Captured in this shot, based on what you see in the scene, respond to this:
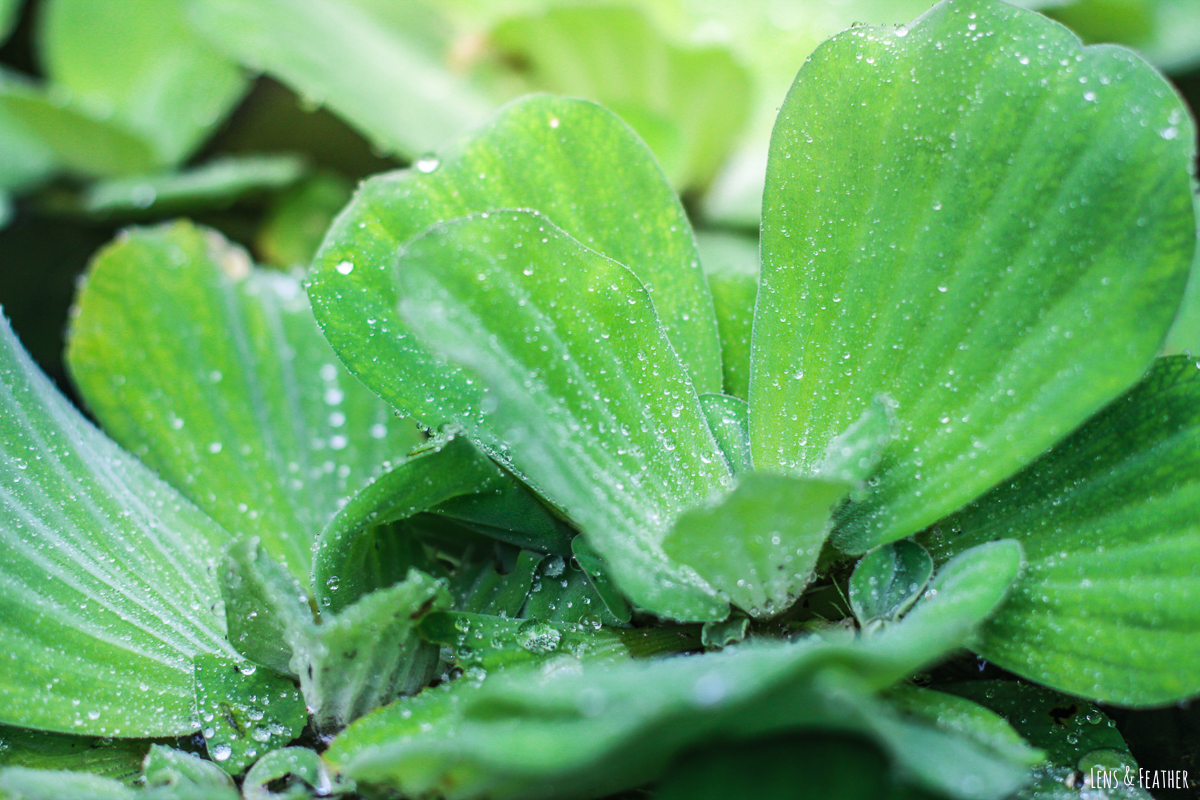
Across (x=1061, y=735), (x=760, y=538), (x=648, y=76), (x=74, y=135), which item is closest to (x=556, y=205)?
(x=760, y=538)

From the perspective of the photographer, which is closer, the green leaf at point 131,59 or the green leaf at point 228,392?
the green leaf at point 228,392

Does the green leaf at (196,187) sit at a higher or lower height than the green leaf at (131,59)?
lower

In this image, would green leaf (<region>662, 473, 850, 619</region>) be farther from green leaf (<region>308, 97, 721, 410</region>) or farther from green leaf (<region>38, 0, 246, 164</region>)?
green leaf (<region>38, 0, 246, 164</region>)

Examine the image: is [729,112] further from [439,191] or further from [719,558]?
[719,558]

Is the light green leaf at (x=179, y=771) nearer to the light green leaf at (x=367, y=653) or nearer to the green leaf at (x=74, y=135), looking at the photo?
the light green leaf at (x=367, y=653)

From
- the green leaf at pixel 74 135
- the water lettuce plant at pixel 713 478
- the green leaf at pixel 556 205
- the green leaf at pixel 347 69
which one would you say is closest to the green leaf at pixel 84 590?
the water lettuce plant at pixel 713 478
